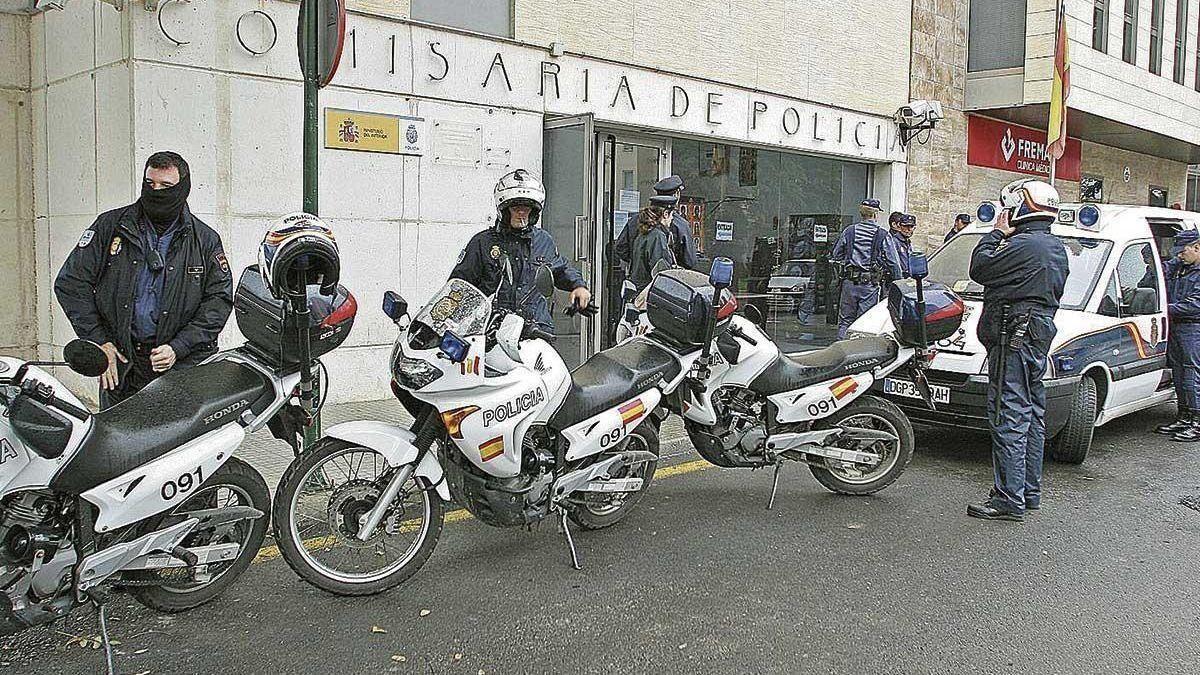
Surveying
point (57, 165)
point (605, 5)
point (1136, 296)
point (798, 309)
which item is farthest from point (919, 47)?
point (57, 165)

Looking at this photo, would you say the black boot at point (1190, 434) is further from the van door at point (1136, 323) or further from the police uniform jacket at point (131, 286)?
the police uniform jacket at point (131, 286)

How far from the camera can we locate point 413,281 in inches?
358

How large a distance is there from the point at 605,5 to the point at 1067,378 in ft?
19.6

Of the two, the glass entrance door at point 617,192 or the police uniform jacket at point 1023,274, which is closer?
the police uniform jacket at point 1023,274

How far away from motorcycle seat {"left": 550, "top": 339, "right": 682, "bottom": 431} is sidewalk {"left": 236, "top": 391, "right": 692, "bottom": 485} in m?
1.36

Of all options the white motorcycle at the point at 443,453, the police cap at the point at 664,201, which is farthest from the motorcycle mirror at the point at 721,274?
the police cap at the point at 664,201

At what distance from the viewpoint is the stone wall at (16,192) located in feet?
28.0

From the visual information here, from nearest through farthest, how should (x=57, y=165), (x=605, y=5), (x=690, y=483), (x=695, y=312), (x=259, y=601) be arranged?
1. (x=259, y=601)
2. (x=695, y=312)
3. (x=690, y=483)
4. (x=57, y=165)
5. (x=605, y=5)

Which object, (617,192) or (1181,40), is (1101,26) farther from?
(617,192)

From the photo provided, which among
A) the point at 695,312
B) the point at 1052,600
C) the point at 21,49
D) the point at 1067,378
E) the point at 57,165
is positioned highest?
the point at 21,49

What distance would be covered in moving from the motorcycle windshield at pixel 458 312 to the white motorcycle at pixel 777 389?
134 centimetres

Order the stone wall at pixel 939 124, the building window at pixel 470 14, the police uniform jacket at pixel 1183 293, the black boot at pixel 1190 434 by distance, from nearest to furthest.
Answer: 1. the black boot at pixel 1190 434
2. the police uniform jacket at pixel 1183 293
3. the building window at pixel 470 14
4. the stone wall at pixel 939 124

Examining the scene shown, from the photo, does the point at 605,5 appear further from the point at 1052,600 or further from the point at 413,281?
the point at 1052,600

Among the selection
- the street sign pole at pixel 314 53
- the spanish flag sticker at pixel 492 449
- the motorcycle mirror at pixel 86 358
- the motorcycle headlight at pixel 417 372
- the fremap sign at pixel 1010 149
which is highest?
the fremap sign at pixel 1010 149
